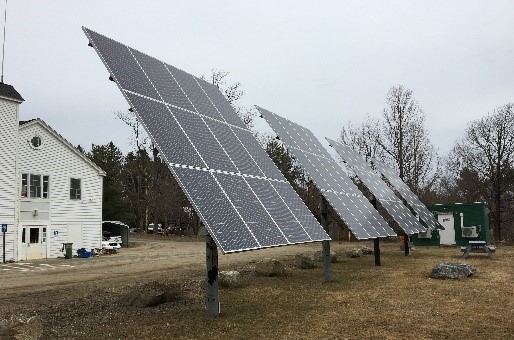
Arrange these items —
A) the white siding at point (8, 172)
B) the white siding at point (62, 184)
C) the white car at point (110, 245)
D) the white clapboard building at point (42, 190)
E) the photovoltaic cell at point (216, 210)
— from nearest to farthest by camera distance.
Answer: the photovoltaic cell at point (216, 210) < the white siding at point (8, 172) < the white clapboard building at point (42, 190) < the white siding at point (62, 184) < the white car at point (110, 245)

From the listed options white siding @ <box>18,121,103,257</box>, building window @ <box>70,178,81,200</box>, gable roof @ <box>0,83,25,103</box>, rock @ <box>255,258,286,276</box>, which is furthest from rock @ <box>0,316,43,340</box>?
building window @ <box>70,178,81,200</box>

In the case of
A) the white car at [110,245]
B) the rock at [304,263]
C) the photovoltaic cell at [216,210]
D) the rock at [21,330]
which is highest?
the photovoltaic cell at [216,210]

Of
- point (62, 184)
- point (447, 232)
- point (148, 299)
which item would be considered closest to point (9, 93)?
point (62, 184)

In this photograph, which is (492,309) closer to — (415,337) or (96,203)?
(415,337)

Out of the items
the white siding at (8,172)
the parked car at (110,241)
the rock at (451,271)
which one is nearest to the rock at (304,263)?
the rock at (451,271)

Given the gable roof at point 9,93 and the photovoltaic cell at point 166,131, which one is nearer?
the photovoltaic cell at point 166,131

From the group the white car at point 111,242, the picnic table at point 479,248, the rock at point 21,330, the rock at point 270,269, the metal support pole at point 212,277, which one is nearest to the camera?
the rock at point 21,330

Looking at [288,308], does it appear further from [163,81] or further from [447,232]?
[447,232]

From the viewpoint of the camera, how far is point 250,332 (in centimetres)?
839

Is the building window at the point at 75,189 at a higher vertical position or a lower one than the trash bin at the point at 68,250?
higher

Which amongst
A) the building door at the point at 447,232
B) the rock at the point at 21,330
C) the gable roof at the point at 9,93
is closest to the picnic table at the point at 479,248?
the building door at the point at 447,232

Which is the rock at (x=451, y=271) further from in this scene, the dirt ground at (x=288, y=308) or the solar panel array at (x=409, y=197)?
the solar panel array at (x=409, y=197)

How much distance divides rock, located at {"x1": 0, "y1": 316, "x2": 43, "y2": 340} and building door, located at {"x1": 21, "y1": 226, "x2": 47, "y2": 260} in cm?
2563

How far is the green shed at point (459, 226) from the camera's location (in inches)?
1342
